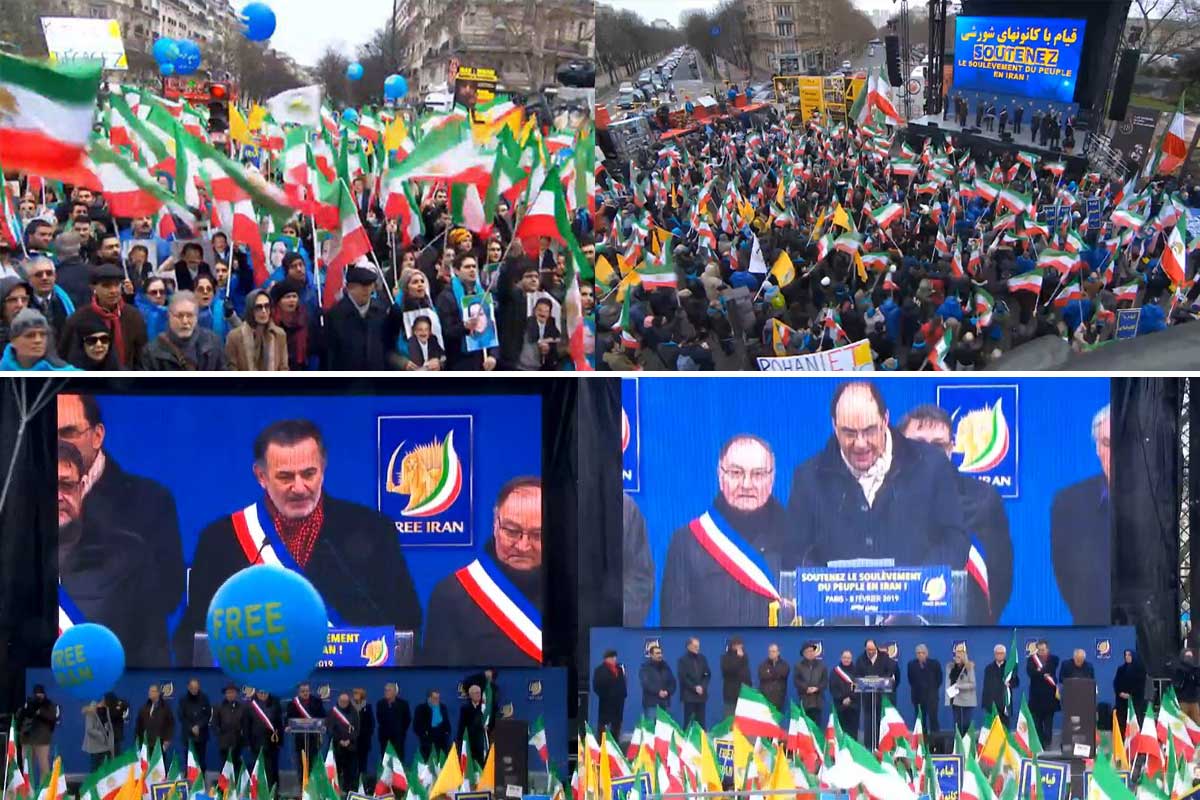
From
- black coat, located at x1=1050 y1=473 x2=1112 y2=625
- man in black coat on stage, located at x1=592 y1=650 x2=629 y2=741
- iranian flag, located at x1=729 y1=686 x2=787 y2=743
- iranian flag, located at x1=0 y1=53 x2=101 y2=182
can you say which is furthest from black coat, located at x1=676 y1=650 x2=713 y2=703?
iranian flag, located at x1=0 y1=53 x2=101 y2=182

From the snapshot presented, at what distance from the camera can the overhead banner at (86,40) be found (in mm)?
14461

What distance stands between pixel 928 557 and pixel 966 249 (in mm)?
2199

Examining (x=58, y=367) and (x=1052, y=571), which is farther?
(x=1052, y=571)

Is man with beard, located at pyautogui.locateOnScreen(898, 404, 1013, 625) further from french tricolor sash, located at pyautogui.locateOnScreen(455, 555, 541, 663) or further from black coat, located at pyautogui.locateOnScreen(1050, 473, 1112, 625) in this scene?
french tricolor sash, located at pyautogui.locateOnScreen(455, 555, 541, 663)

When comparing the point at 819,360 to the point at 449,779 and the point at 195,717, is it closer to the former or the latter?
the point at 449,779

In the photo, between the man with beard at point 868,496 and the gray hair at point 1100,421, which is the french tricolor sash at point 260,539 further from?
the gray hair at point 1100,421

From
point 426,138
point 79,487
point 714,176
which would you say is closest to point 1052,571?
point 714,176

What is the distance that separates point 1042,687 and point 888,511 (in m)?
1.50

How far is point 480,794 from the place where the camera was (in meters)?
14.4

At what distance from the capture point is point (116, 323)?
14.5 meters

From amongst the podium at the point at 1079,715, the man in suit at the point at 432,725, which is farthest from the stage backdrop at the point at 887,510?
the man in suit at the point at 432,725

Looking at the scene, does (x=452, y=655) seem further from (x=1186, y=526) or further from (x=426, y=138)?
(x=1186, y=526)

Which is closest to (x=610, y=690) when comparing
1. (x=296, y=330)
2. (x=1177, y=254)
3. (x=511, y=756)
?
(x=511, y=756)

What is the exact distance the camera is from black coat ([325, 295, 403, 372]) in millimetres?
14719
